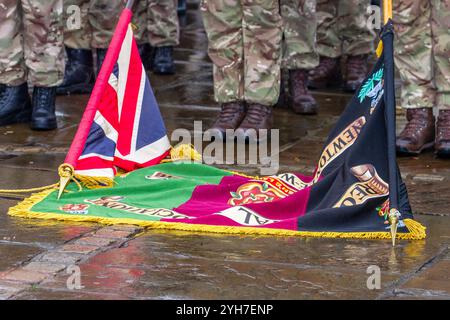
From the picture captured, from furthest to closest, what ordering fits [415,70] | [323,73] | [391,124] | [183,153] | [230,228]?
1. [323,73]
2. [415,70]
3. [183,153]
4. [230,228]
5. [391,124]

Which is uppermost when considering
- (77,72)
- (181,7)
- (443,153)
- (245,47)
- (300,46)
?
(245,47)

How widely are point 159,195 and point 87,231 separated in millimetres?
530

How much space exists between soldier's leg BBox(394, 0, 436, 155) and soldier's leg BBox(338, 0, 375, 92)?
4.66 ft

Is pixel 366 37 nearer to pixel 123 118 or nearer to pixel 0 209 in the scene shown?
pixel 123 118

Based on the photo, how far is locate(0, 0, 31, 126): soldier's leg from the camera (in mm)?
6027

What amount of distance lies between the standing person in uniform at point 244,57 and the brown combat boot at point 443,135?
94cm

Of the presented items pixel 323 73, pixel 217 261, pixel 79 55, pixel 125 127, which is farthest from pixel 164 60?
pixel 217 261

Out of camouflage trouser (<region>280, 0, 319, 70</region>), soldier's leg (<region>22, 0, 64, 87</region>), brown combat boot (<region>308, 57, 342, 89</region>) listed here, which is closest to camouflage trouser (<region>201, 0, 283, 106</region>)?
camouflage trouser (<region>280, 0, 319, 70</region>)

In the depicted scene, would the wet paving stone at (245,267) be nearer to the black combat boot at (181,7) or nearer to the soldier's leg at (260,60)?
the soldier's leg at (260,60)

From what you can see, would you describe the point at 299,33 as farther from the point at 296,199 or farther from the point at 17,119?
the point at 296,199

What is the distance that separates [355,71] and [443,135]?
1784 millimetres

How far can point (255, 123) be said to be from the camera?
6.01 meters

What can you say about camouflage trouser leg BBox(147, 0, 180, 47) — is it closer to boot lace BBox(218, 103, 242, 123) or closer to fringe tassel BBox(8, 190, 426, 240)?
A: boot lace BBox(218, 103, 242, 123)

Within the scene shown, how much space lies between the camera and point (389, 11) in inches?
171
